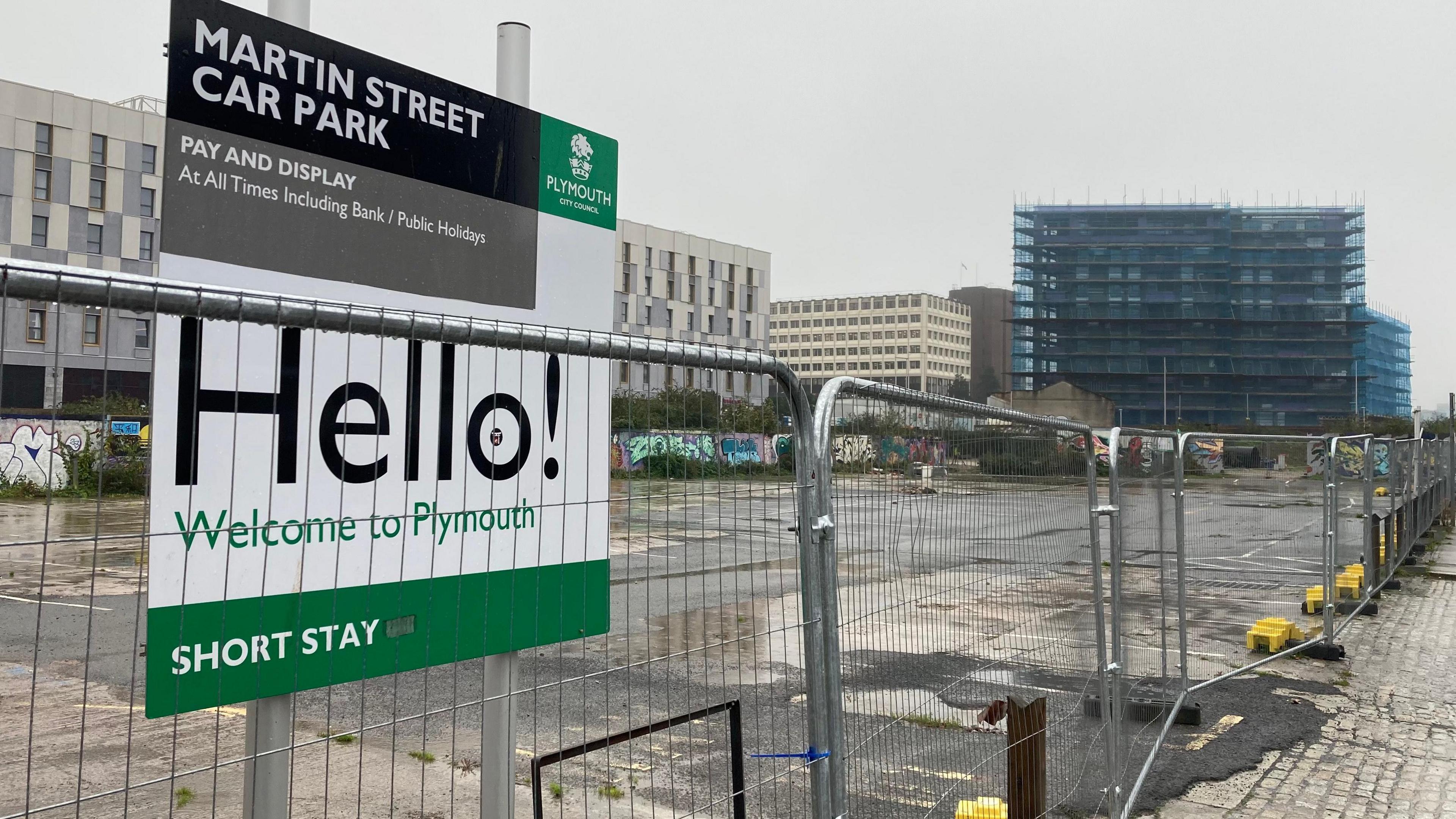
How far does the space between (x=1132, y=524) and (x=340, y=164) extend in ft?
15.8

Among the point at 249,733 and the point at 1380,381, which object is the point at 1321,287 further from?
the point at 249,733

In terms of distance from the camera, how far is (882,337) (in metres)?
158

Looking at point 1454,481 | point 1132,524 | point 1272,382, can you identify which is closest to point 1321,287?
point 1272,382

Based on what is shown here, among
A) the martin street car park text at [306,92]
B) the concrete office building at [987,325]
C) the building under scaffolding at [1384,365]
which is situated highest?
the concrete office building at [987,325]

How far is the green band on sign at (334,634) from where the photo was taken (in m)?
2.18

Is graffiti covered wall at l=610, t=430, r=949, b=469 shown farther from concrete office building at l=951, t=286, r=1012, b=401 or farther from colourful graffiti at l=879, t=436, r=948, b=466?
concrete office building at l=951, t=286, r=1012, b=401

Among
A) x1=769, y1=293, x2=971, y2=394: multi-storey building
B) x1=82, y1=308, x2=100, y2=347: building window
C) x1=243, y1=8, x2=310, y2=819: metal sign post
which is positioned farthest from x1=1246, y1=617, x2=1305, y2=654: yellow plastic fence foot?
x1=769, y1=293, x2=971, y2=394: multi-storey building

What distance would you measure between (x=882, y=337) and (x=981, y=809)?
514 ft

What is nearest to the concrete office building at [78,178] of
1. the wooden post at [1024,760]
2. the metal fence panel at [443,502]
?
the metal fence panel at [443,502]

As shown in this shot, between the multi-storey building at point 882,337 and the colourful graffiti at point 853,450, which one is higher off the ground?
the multi-storey building at point 882,337

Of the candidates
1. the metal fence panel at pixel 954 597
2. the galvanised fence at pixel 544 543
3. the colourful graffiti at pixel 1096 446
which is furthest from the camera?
the colourful graffiti at pixel 1096 446

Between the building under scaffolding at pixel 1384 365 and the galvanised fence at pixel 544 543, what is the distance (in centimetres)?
10080

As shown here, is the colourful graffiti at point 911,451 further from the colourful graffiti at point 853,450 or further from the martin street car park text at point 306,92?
the martin street car park text at point 306,92

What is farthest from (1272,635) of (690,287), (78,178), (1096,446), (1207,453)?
(690,287)
